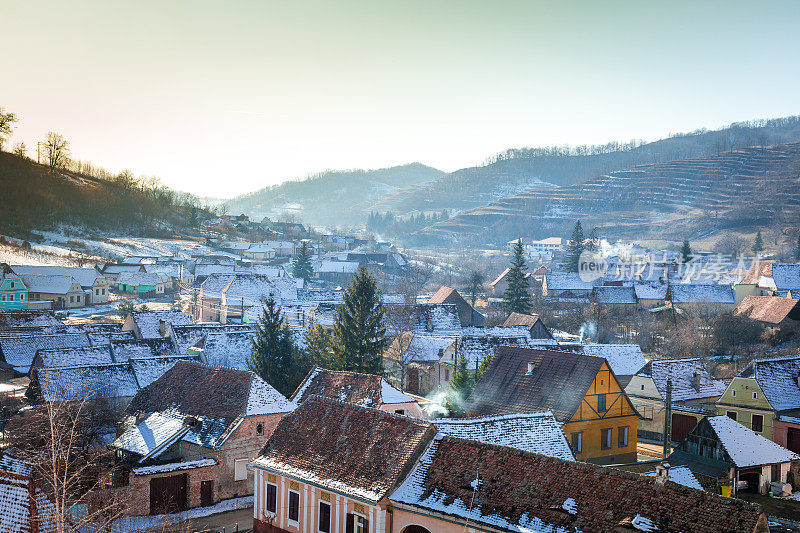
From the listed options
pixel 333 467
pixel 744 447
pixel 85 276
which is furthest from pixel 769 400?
pixel 85 276

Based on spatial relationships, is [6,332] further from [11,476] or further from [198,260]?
[198,260]

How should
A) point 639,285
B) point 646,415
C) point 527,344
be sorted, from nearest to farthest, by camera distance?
point 646,415, point 527,344, point 639,285

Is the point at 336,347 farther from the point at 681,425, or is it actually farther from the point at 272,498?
the point at 681,425

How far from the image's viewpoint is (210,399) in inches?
1139

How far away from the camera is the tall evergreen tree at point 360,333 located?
122 feet

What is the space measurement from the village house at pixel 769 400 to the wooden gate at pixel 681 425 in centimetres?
175

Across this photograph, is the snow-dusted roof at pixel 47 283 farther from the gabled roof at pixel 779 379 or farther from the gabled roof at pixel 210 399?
the gabled roof at pixel 779 379

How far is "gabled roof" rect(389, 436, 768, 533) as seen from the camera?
14.2 metres

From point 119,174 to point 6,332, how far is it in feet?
328

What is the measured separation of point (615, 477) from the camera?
52.2 ft

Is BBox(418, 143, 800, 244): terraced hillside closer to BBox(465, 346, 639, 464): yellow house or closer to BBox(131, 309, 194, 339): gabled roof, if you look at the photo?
BBox(131, 309, 194, 339): gabled roof

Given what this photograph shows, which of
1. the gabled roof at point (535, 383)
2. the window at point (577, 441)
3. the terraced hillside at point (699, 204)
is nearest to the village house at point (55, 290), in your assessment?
the gabled roof at point (535, 383)

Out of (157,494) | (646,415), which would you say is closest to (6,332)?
(157,494)

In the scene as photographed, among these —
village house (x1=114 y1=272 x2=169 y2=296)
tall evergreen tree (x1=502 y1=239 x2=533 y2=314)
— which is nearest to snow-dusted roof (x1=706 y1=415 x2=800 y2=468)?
tall evergreen tree (x1=502 y1=239 x2=533 y2=314)
